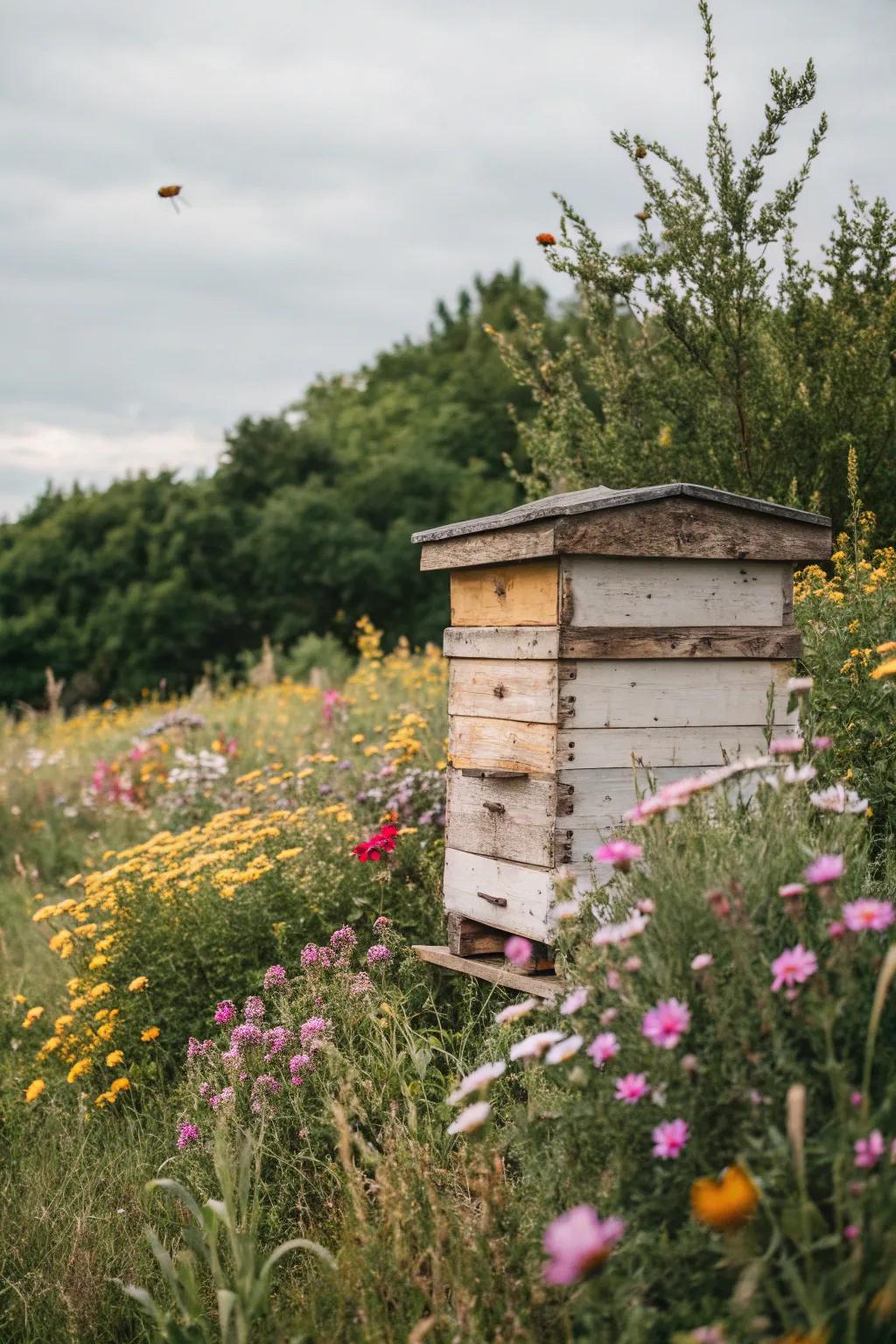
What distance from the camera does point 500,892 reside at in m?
3.98

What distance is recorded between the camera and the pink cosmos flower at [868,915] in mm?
1983

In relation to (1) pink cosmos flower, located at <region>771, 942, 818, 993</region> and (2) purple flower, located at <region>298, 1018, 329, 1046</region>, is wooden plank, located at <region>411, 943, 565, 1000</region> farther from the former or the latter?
(1) pink cosmos flower, located at <region>771, 942, 818, 993</region>

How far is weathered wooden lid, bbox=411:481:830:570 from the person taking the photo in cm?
364

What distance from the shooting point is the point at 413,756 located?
6.35 metres

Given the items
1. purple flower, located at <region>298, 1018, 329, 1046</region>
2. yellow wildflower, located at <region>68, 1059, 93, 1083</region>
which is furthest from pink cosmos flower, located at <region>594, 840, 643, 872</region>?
yellow wildflower, located at <region>68, 1059, 93, 1083</region>

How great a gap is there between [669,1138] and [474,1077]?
1.40 feet

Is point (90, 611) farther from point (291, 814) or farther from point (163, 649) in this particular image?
point (291, 814)

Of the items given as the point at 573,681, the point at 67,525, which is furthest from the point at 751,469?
the point at 67,525

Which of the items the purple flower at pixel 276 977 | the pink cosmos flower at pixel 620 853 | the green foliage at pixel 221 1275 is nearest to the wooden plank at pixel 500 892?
the purple flower at pixel 276 977

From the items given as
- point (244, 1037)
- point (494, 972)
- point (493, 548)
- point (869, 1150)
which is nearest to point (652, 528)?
point (493, 548)

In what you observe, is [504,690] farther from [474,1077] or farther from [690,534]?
[474,1077]

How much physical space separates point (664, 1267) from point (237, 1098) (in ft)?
6.21

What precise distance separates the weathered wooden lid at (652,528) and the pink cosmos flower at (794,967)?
1802mm

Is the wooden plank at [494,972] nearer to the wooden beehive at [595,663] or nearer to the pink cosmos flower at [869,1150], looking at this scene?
the wooden beehive at [595,663]
